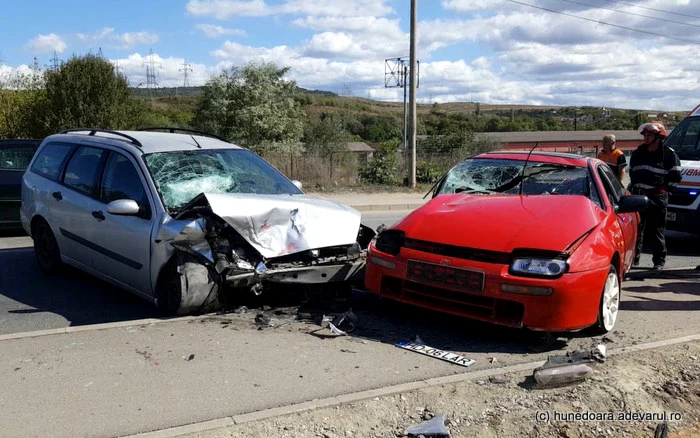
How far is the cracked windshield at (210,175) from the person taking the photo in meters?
5.91

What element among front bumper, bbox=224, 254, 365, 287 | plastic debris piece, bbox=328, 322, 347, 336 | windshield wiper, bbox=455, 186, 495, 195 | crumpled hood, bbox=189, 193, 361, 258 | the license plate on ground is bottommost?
the license plate on ground

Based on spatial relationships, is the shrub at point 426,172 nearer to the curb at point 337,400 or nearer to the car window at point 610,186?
the car window at point 610,186

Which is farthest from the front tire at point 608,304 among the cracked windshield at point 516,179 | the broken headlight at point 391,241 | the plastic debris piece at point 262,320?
the plastic debris piece at point 262,320

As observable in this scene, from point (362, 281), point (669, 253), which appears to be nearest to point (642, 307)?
point (362, 281)

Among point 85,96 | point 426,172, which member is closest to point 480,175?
point 426,172

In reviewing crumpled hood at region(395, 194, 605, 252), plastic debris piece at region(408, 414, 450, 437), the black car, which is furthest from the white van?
the black car

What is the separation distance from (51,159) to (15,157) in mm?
3942

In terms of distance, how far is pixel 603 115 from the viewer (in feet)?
326

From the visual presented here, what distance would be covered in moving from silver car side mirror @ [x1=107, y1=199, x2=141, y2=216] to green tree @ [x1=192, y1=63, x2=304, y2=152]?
132 feet

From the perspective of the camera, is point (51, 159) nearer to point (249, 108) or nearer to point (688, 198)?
point (688, 198)

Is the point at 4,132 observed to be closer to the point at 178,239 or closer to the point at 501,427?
the point at 178,239

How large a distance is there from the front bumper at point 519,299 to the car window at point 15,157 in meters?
8.41

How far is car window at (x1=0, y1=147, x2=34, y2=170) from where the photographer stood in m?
10.6

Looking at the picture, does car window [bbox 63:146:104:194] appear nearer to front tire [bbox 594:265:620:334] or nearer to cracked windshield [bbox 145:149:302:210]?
cracked windshield [bbox 145:149:302:210]
